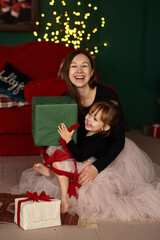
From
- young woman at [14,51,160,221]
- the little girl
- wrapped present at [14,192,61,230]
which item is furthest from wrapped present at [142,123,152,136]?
wrapped present at [14,192,61,230]

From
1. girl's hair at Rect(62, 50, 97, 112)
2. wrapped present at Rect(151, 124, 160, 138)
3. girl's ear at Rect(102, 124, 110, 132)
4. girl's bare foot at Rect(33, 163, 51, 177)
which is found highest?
girl's hair at Rect(62, 50, 97, 112)

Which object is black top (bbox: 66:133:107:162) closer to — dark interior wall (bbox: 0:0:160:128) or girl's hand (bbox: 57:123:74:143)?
girl's hand (bbox: 57:123:74:143)

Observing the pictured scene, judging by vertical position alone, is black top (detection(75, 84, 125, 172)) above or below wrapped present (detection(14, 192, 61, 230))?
above

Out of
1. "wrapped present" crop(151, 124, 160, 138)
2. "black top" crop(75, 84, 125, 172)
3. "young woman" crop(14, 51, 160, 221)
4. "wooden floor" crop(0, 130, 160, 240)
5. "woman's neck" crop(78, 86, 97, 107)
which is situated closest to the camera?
"wooden floor" crop(0, 130, 160, 240)

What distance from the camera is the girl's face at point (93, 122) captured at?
97.5 inches

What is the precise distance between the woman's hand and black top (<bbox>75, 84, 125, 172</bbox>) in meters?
0.04

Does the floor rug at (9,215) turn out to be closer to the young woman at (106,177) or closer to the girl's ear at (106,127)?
the young woman at (106,177)

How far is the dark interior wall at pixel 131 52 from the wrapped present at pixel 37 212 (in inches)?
107

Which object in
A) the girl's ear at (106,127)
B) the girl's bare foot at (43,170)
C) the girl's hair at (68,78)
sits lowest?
the girl's bare foot at (43,170)

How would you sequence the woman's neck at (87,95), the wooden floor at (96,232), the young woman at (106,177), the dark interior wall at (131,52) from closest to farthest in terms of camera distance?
the wooden floor at (96,232)
the young woman at (106,177)
the woman's neck at (87,95)
the dark interior wall at (131,52)

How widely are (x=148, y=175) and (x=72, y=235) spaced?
801mm

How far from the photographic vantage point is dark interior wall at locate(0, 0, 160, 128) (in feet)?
15.1

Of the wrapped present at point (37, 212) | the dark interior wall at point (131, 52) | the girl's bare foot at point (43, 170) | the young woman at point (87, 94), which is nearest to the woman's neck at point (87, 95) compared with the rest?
the young woman at point (87, 94)

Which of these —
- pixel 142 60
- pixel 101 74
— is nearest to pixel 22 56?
pixel 101 74
